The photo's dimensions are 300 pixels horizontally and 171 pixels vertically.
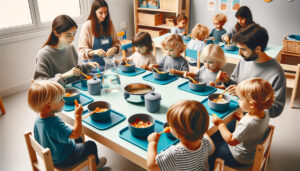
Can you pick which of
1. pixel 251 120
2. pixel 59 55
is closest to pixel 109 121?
pixel 251 120

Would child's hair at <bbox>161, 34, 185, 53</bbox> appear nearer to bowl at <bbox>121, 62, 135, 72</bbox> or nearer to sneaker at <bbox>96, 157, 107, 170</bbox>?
bowl at <bbox>121, 62, 135, 72</bbox>

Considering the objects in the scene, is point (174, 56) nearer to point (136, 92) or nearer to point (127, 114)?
point (136, 92)

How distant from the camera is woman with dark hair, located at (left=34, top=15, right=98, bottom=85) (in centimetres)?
204

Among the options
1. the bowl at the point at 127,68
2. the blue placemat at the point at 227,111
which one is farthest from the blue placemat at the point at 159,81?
the blue placemat at the point at 227,111

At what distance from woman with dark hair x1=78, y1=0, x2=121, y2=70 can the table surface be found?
683mm

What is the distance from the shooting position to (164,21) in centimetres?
521

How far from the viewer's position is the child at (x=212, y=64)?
2.08 m

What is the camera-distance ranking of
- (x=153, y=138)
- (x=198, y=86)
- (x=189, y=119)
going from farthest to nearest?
(x=198, y=86)
(x=153, y=138)
(x=189, y=119)

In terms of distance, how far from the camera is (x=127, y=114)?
63.7 inches

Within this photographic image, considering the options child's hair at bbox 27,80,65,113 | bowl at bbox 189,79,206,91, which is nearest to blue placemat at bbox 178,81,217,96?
bowl at bbox 189,79,206,91

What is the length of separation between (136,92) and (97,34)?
123 cm

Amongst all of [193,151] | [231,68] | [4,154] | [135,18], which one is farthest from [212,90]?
[135,18]

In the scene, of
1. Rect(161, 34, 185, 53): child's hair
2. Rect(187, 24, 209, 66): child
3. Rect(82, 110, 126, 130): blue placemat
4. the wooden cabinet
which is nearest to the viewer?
Rect(82, 110, 126, 130): blue placemat

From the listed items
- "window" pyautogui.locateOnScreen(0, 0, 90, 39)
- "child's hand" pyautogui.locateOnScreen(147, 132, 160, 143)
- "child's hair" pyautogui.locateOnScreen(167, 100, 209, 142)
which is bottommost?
"child's hand" pyautogui.locateOnScreen(147, 132, 160, 143)
